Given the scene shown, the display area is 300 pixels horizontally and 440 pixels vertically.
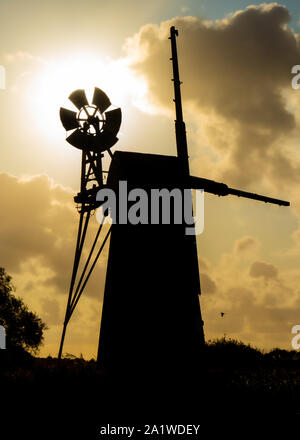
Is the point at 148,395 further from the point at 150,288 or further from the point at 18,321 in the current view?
the point at 18,321

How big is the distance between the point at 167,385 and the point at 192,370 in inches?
109

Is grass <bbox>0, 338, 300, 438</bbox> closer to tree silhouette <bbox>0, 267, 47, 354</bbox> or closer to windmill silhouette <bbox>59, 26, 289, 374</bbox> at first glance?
windmill silhouette <bbox>59, 26, 289, 374</bbox>

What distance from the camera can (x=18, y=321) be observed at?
35.8 m

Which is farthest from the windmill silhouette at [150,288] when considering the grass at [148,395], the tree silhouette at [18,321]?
the tree silhouette at [18,321]

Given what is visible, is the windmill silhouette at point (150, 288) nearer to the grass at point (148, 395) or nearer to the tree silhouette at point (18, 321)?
the grass at point (148, 395)

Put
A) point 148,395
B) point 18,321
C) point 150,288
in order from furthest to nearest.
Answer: point 18,321 < point 150,288 < point 148,395

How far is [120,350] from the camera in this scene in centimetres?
1458

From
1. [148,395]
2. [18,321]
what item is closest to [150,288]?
[148,395]

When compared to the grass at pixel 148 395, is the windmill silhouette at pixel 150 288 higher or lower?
higher

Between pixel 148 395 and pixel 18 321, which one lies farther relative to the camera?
pixel 18 321

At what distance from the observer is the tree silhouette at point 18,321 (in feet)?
116

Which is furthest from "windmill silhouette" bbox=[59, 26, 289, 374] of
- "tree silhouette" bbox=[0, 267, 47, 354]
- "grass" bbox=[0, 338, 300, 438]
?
"tree silhouette" bbox=[0, 267, 47, 354]

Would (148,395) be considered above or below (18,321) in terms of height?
below

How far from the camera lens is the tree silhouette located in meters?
35.3
